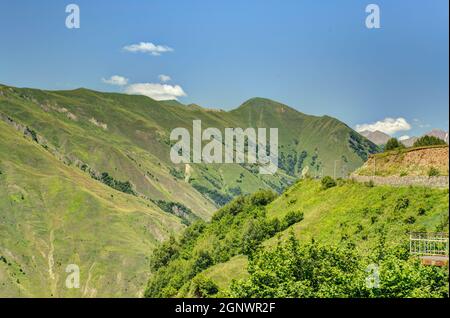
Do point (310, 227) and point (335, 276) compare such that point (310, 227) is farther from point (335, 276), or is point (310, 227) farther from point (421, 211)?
point (335, 276)

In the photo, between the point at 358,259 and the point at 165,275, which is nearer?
the point at 358,259

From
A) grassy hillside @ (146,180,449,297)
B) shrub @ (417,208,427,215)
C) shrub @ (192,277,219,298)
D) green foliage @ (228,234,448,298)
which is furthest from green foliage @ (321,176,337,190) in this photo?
green foliage @ (228,234,448,298)

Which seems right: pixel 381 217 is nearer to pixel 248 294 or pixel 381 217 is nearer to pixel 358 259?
pixel 358 259

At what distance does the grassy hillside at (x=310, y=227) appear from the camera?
56.2m

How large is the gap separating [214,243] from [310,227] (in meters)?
42.1

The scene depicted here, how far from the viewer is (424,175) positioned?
215 ft

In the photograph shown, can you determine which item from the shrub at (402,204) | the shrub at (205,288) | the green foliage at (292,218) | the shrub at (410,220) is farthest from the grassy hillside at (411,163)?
the shrub at (205,288)

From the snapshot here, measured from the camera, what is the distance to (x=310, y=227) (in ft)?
265

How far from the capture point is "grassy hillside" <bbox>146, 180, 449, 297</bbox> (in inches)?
2214

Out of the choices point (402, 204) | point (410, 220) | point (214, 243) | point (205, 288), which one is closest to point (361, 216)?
point (402, 204)

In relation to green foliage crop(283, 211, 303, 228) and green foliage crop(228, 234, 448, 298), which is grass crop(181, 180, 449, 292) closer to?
green foliage crop(283, 211, 303, 228)

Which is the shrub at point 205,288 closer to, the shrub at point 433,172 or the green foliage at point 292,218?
the green foliage at point 292,218
